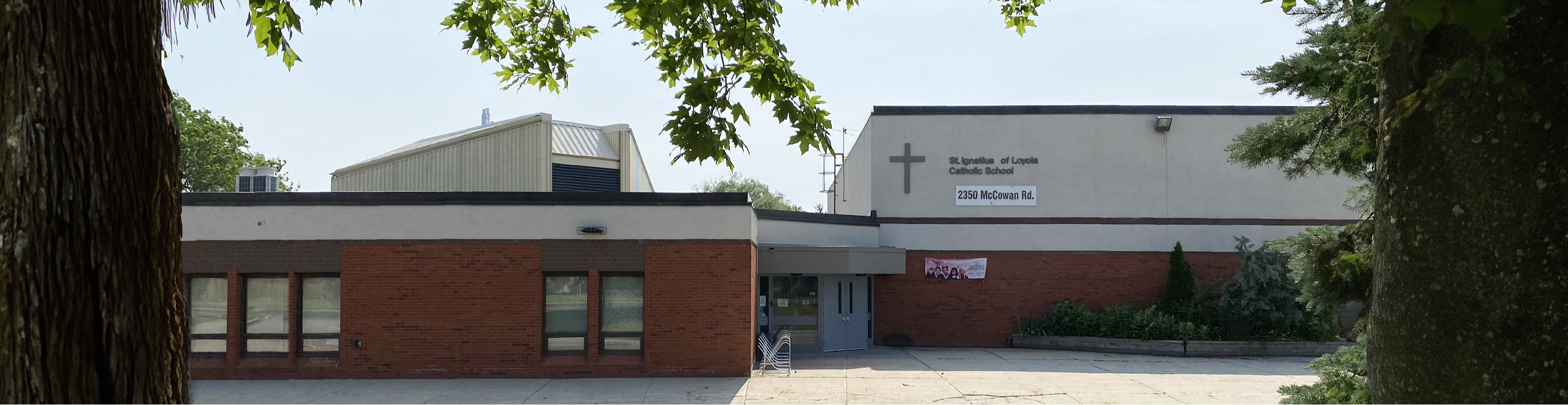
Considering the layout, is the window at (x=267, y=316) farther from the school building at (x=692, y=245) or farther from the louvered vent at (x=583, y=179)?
the louvered vent at (x=583, y=179)

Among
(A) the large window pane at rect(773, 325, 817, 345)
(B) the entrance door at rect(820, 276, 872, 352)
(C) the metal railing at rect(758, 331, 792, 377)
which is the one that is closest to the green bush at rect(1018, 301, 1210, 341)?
(B) the entrance door at rect(820, 276, 872, 352)

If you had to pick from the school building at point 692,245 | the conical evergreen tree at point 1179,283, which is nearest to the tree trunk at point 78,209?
the school building at point 692,245

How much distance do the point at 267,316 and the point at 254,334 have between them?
0.32 meters

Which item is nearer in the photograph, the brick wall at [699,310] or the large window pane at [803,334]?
the brick wall at [699,310]

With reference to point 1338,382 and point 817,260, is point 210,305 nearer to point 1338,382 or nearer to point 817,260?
point 817,260

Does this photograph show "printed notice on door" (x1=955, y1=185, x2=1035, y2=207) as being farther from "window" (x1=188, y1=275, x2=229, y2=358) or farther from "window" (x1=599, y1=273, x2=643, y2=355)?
"window" (x1=188, y1=275, x2=229, y2=358)

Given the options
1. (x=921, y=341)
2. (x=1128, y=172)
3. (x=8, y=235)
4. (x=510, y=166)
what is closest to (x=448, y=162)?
(x=510, y=166)

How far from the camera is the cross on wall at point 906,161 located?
23.7 m

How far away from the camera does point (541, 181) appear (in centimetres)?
2097

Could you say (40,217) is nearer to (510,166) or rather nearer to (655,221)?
(655,221)

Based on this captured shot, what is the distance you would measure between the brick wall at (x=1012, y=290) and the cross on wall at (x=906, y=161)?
5.89ft

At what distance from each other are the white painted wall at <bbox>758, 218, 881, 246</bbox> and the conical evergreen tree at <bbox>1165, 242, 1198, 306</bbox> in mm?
6346

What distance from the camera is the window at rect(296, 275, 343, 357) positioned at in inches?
633

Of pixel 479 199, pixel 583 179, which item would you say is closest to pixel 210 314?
pixel 479 199
